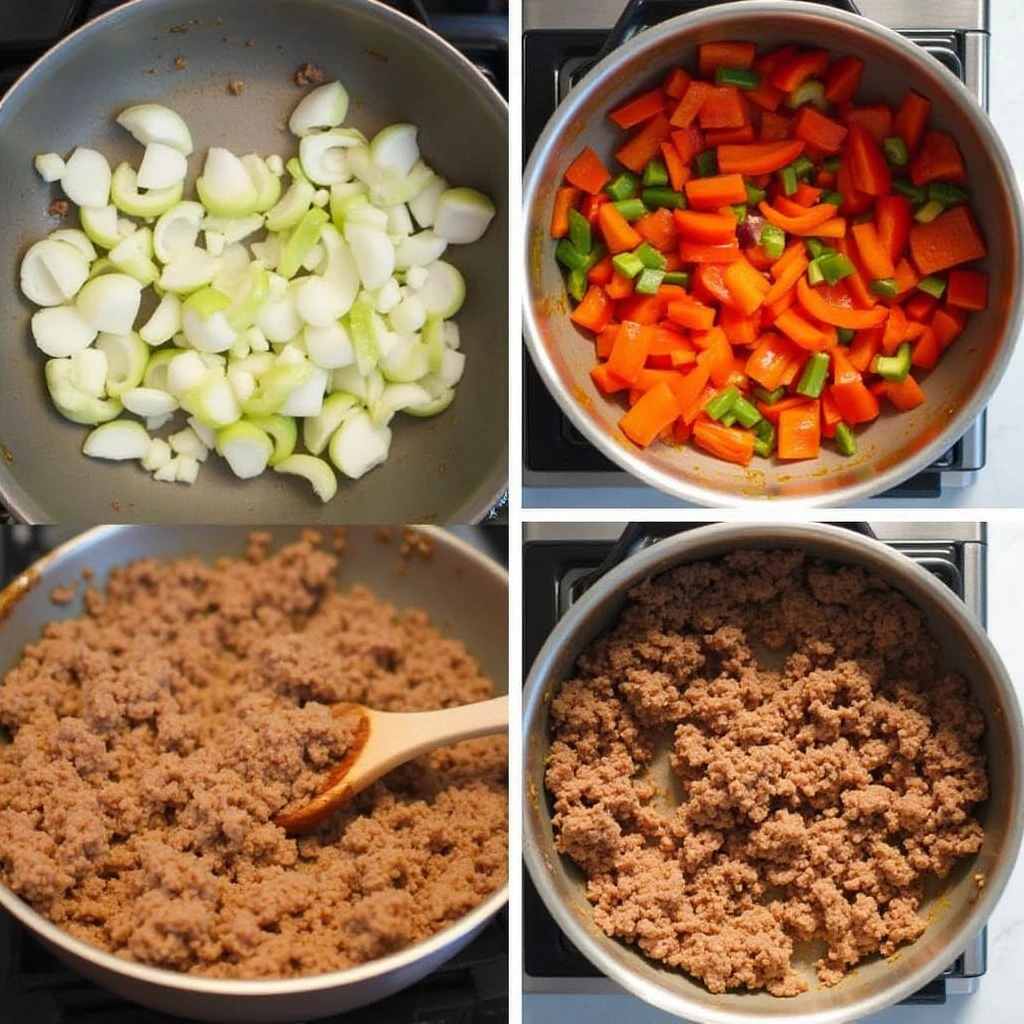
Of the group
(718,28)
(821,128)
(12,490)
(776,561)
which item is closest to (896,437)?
(776,561)

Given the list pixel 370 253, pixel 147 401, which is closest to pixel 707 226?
pixel 370 253

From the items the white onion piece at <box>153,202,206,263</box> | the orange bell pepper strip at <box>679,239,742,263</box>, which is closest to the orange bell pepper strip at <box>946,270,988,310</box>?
the orange bell pepper strip at <box>679,239,742,263</box>

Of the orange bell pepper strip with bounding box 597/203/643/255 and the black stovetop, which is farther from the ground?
the orange bell pepper strip with bounding box 597/203/643/255

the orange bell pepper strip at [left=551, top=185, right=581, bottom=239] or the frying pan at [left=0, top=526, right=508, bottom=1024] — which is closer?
the frying pan at [left=0, top=526, right=508, bottom=1024]

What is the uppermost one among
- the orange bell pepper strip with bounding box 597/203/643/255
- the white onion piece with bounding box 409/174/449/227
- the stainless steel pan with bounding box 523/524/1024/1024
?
the white onion piece with bounding box 409/174/449/227

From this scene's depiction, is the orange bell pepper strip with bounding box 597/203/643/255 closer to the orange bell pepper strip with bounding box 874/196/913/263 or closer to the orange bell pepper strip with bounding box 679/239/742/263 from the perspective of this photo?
the orange bell pepper strip with bounding box 679/239/742/263
